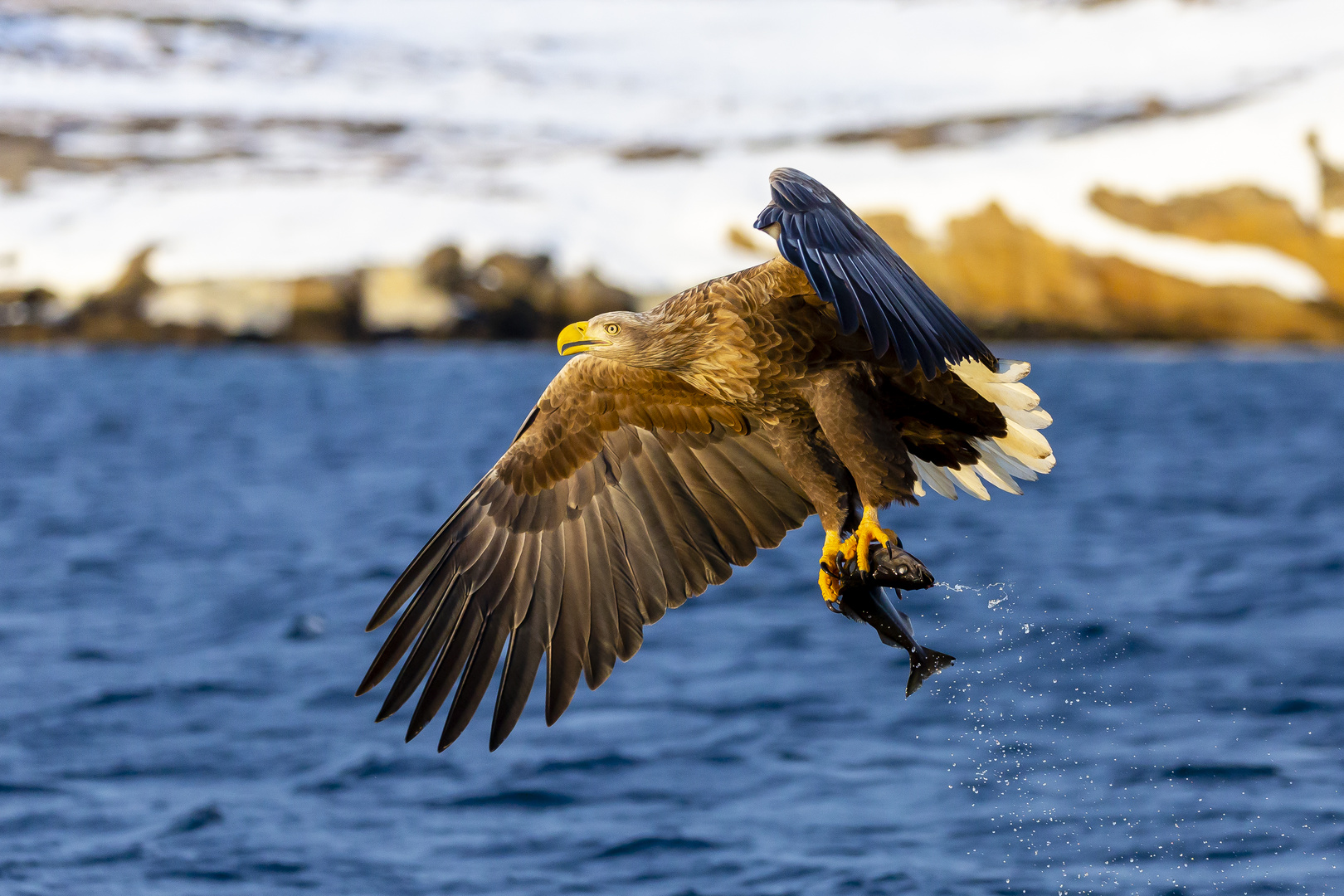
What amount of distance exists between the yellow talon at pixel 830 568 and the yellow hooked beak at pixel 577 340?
0.84 m

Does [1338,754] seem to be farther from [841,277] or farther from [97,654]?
[97,654]

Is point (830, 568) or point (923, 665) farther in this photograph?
point (830, 568)

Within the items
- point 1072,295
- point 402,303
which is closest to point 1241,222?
point 1072,295

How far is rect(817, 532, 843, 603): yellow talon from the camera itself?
4406mm

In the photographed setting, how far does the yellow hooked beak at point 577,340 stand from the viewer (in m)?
4.30

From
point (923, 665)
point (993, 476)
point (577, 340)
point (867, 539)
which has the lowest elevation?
point (923, 665)

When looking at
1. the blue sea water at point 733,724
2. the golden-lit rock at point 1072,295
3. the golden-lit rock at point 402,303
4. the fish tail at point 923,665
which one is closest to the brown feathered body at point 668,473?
the fish tail at point 923,665

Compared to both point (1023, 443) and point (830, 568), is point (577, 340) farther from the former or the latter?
point (1023, 443)

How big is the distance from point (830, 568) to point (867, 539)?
129 millimetres

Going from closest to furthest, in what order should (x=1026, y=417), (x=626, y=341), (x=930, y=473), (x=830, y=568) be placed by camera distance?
(x=626, y=341)
(x=830, y=568)
(x=1026, y=417)
(x=930, y=473)

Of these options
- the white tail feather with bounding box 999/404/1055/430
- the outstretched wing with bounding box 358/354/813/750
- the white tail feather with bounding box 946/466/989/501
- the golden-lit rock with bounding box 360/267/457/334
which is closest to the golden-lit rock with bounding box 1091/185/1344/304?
the golden-lit rock with bounding box 360/267/457/334

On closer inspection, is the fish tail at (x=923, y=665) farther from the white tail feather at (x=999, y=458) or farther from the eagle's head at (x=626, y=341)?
the eagle's head at (x=626, y=341)

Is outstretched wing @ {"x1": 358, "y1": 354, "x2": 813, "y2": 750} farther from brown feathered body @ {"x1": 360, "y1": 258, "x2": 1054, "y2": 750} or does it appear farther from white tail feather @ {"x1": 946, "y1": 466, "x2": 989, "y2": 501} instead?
white tail feather @ {"x1": 946, "y1": 466, "x2": 989, "y2": 501}

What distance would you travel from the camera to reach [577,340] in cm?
434
